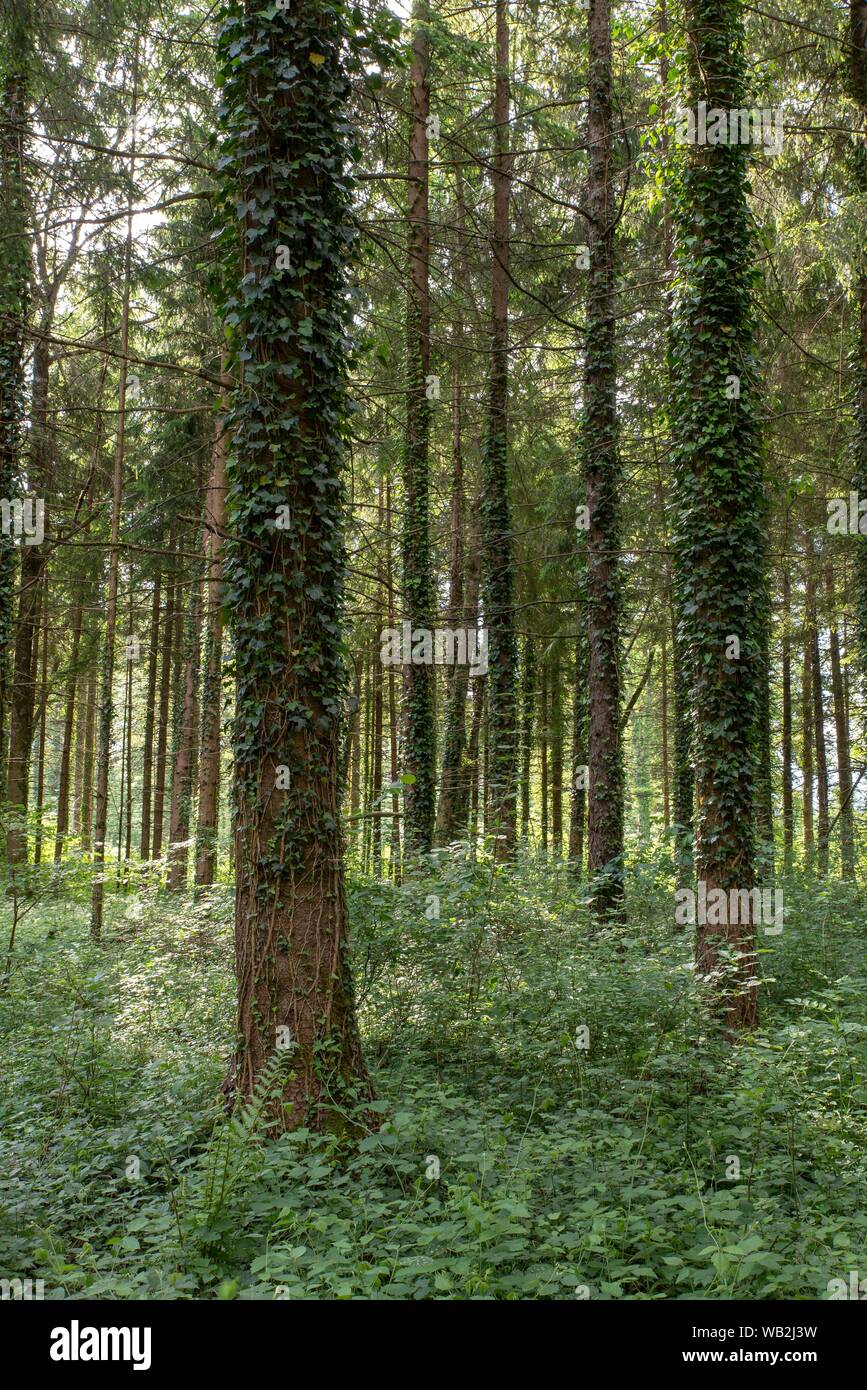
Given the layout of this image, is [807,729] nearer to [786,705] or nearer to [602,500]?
[786,705]

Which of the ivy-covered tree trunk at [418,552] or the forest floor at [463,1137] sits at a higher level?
the ivy-covered tree trunk at [418,552]

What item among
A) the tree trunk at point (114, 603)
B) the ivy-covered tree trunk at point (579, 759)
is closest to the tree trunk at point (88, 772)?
the tree trunk at point (114, 603)

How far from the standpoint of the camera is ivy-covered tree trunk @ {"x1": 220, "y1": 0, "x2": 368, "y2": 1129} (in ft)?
16.4

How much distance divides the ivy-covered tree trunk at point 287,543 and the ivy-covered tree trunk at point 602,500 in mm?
6915

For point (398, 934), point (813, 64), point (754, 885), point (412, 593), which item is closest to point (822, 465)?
point (813, 64)

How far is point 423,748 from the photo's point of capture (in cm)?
1359

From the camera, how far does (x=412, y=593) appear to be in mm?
13328

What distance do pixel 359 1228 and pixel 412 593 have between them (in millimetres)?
10268

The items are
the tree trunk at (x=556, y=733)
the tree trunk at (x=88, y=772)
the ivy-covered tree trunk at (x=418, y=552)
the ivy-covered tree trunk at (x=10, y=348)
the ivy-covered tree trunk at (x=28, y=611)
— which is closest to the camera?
the ivy-covered tree trunk at (x=10, y=348)

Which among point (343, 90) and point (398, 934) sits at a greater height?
point (343, 90)

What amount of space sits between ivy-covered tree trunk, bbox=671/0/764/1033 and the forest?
34mm

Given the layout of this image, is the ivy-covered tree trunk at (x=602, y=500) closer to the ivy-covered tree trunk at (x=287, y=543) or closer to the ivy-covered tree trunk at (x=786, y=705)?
the ivy-covered tree trunk at (x=287, y=543)

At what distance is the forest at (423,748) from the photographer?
13.2 ft
